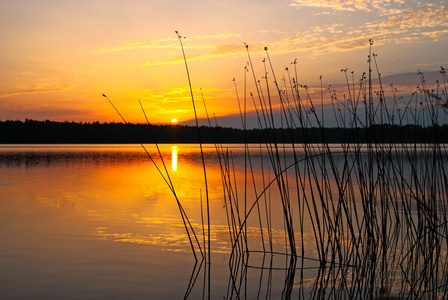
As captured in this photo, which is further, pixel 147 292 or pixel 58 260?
pixel 58 260

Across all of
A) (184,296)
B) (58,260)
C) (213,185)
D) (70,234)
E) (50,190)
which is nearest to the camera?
(184,296)

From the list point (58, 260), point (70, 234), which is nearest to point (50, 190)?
point (70, 234)

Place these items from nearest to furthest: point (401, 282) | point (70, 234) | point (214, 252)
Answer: point (401, 282), point (214, 252), point (70, 234)

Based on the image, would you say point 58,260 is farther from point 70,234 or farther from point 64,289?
point 70,234

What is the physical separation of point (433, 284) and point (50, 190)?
8171mm

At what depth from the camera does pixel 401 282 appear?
11.6ft

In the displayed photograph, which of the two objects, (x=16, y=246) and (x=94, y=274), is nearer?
(x=94, y=274)

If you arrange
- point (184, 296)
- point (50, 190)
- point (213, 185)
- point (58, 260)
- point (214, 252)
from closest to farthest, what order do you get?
point (184, 296), point (58, 260), point (214, 252), point (50, 190), point (213, 185)

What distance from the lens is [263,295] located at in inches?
131

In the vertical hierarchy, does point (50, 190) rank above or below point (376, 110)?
below

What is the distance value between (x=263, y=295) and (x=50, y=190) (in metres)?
7.30

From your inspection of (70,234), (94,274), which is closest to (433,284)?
(94,274)

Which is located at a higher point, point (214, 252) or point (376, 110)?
point (376, 110)

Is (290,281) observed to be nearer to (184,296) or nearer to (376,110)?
(184,296)
